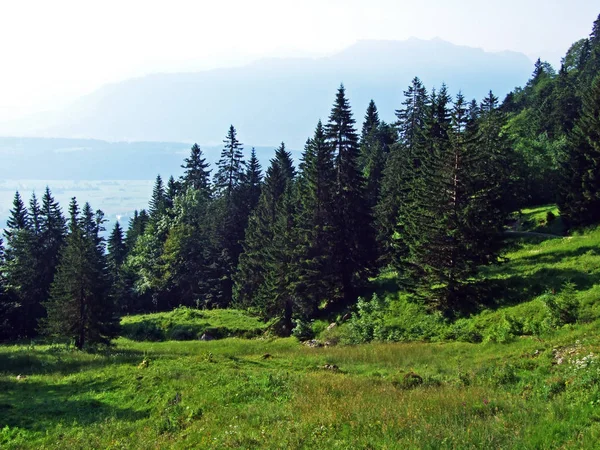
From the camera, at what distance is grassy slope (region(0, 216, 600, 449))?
9.55m

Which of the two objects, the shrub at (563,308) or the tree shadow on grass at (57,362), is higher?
the shrub at (563,308)

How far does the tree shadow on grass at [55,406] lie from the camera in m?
14.2

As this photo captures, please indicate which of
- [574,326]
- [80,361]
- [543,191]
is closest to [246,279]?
[80,361]

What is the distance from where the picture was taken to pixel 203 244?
64688mm

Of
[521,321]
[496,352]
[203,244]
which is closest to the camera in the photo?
[496,352]

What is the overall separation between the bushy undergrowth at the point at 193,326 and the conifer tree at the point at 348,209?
10517 mm

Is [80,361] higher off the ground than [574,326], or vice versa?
[574,326]

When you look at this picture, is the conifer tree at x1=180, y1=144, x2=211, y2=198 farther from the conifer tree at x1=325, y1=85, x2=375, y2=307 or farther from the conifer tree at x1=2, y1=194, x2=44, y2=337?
the conifer tree at x1=325, y1=85, x2=375, y2=307

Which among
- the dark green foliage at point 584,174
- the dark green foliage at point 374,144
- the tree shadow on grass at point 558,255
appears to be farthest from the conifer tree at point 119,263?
the dark green foliage at point 584,174

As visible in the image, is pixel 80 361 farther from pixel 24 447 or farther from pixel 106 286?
pixel 24 447

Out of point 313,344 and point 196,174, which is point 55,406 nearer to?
point 313,344

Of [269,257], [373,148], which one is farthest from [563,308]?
[373,148]

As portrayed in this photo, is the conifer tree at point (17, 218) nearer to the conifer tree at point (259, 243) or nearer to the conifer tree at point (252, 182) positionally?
the conifer tree at point (252, 182)

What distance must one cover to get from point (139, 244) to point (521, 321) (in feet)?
223
